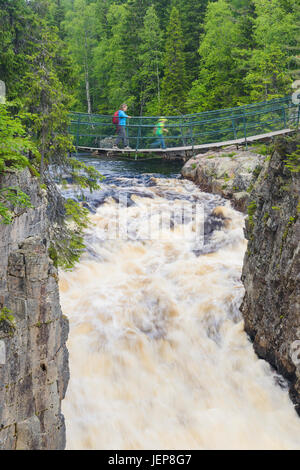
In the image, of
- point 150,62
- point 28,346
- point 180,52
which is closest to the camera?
point 28,346

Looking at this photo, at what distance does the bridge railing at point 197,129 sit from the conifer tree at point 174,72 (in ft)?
43.6

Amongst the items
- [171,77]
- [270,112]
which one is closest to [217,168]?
[270,112]

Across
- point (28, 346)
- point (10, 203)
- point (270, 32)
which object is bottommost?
point (28, 346)

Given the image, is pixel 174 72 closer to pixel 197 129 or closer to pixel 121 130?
pixel 197 129

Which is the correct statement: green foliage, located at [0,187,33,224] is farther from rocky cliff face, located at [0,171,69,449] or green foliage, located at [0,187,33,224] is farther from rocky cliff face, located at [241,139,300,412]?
rocky cliff face, located at [241,139,300,412]

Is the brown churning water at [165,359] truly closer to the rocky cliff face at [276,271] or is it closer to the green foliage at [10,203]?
the rocky cliff face at [276,271]

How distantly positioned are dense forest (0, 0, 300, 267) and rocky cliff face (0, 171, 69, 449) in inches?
65.4

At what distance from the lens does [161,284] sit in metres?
11.6

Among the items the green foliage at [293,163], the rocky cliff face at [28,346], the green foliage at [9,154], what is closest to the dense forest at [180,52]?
the green foliage at [293,163]

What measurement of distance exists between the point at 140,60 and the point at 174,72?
5257 millimetres

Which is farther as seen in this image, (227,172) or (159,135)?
(227,172)

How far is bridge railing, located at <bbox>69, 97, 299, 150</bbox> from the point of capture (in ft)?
51.2

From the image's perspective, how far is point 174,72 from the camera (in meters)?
32.1

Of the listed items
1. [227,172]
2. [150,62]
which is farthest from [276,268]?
[150,62]
